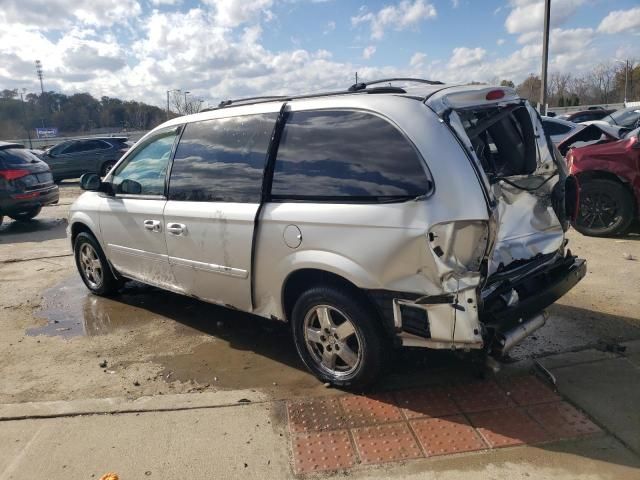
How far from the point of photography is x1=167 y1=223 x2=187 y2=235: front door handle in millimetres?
4181

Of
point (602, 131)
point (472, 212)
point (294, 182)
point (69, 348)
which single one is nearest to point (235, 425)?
point (294, 182)

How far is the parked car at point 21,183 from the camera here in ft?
33.8

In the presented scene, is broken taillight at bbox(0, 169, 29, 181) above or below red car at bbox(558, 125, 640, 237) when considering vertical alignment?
above

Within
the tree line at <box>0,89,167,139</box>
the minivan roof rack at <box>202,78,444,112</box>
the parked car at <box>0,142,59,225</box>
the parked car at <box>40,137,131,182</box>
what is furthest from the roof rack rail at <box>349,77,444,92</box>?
the tree line at <box>0,89,167,139</box>

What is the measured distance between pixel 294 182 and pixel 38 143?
63.9 meters

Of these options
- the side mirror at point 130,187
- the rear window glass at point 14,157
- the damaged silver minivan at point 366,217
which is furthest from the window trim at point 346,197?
the rear window glass at point 14,157

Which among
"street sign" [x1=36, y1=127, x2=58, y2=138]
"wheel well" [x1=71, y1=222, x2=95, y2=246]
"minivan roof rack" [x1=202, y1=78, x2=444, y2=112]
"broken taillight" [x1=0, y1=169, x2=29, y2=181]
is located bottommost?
"wheel well" [x1=71, y1=222, x2=95, y2=246]

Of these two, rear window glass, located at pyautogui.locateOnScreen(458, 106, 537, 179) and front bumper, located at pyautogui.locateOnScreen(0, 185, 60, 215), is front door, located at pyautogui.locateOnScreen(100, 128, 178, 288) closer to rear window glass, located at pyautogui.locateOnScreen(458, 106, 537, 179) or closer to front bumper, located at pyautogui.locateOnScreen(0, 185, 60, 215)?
rear window glass, located at pyautogui.locateOnScreen(458, 106, 537, 179)

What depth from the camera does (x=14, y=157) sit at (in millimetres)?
10602

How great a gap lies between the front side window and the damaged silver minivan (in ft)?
0.07

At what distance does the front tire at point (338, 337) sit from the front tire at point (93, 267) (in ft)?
9.62

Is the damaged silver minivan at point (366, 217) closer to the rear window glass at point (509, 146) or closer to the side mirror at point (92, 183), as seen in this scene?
the rear window glass at point (509, 146)

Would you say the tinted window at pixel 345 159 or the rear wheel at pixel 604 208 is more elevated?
the tinted window at pixel 345 159

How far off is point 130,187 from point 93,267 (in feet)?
4.63
